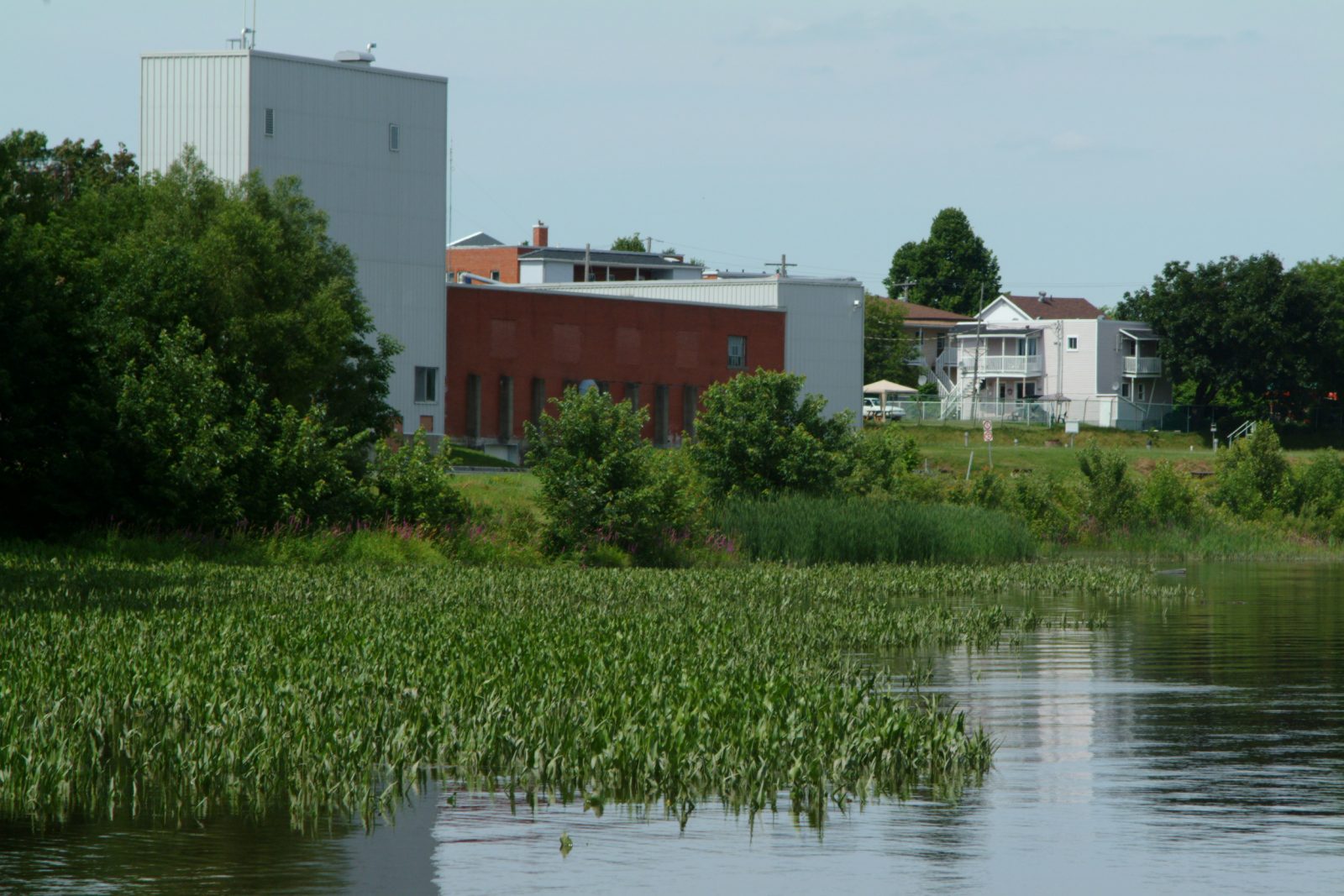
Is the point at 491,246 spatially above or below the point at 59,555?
above

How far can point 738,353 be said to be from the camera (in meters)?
84.8

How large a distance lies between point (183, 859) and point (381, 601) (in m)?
16.9

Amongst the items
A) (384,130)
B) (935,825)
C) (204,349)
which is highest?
(384,130)

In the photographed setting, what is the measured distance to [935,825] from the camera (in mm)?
11836

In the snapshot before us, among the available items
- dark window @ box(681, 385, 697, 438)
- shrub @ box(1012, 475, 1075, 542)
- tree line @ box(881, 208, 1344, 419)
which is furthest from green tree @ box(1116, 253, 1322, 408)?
shrub @ box(1012, 475, 1075, 542)

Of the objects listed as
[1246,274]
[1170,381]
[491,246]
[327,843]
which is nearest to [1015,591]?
[327,843]

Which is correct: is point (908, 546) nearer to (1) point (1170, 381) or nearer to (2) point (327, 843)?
(2) point (327, 843)

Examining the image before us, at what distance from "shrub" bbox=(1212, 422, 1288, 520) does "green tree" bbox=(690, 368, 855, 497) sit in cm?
2635

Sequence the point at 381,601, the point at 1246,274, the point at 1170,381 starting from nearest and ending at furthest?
1. the point at 381,601
2. the point at 1246,274
3. the point at 1170,381

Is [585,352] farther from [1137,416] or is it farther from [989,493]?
[1137,416]

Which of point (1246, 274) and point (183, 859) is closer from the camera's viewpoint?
point (183, 859)

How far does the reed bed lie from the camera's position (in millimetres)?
12336

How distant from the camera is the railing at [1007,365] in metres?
131

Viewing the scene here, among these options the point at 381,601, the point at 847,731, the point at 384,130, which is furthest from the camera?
the point at 384,130
